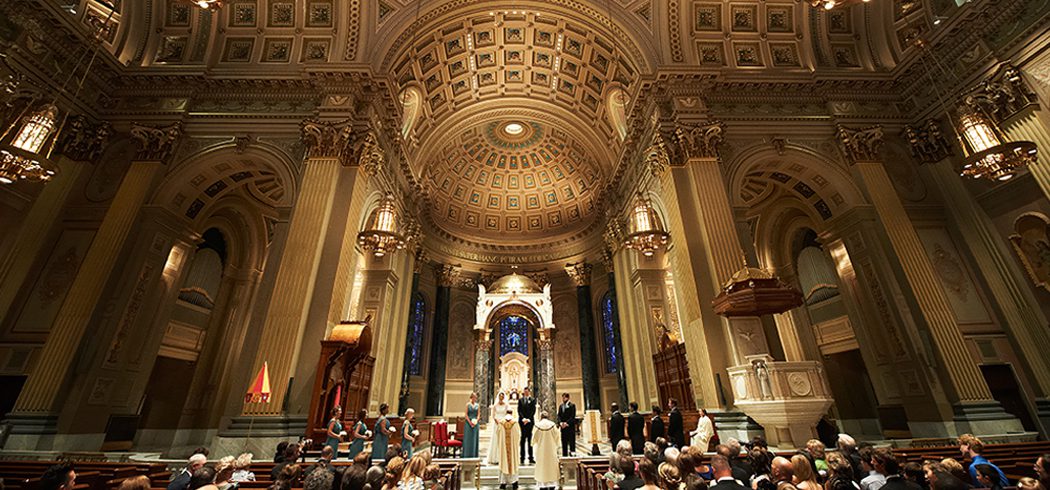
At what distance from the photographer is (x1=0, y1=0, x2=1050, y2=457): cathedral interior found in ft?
27.9

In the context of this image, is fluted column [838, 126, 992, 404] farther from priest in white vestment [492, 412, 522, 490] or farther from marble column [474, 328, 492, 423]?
marble column [474, 328, 492, 423]

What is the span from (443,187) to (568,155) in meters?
6.26

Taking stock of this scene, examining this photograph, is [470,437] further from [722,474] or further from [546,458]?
[722,474]

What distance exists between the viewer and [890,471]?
3145 mm

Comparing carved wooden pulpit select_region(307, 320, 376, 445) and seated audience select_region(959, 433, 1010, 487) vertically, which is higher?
carved wooden pulpit select_region(307, 320, 376, 445)

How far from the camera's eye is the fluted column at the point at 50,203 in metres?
8.66

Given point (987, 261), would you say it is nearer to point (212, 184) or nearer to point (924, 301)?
point (924, 301)

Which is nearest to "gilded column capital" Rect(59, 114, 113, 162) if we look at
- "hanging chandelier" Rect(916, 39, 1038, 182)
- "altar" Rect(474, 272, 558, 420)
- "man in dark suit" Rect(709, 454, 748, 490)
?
"altar" Rect(474, 272, 558, 420)

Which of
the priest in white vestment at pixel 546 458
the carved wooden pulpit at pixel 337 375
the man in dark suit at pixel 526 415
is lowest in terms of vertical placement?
the priest in white vestment at pixel 546 458

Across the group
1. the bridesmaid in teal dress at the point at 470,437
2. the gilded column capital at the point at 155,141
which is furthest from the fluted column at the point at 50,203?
the bridesmaid in teal dress at the point at 470,437

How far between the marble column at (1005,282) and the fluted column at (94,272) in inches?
767

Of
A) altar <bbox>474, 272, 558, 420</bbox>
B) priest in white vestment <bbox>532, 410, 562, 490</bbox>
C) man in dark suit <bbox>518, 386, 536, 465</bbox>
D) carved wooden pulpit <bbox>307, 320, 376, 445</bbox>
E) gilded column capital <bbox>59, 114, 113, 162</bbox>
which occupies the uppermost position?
gilded column capital <bbox>59, 114, 113, 162</bbox>

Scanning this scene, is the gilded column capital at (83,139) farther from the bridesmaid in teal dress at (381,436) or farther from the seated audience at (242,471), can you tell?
the seated audience at (242,471)

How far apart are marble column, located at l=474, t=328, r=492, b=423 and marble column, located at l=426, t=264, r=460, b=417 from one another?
1.47 m
